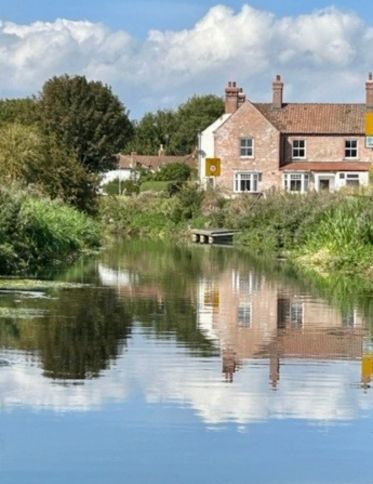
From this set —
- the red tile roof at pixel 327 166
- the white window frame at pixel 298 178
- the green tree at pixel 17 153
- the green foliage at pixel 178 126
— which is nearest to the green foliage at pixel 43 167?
the green tree at pixel 17 153

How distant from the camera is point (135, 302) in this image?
2777 cm

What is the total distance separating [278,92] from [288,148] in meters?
4.41

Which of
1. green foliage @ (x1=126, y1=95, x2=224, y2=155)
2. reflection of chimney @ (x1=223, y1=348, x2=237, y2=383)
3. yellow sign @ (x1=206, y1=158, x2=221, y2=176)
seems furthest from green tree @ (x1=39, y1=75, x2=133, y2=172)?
reflection of chimney @ (x1=223, y1=348, x2=237, y2=383)

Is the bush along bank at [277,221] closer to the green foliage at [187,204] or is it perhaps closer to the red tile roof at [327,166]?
the green foliage at [187,204]

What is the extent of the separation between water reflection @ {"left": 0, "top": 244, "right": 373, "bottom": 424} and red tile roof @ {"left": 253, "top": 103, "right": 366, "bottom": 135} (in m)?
55.6

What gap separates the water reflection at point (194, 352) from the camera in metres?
14.6

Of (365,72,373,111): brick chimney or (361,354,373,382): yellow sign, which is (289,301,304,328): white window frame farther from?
(365,72,373,111): brick chimney

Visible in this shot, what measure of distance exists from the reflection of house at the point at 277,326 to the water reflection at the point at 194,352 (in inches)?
1.2

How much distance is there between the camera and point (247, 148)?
288 ft

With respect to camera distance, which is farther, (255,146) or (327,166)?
(327,166)

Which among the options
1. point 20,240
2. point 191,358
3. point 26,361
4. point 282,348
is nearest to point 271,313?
point 282,348


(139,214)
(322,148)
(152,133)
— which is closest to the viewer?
(139,214)

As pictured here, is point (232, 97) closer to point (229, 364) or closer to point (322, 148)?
point (322, 148)

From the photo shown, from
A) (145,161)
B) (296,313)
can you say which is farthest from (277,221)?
(145,161)
